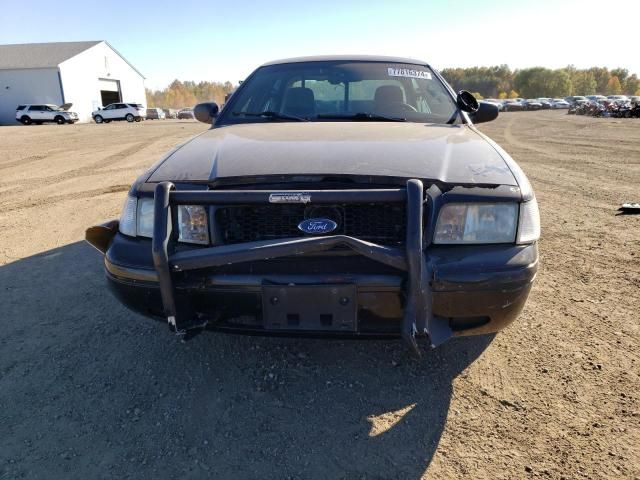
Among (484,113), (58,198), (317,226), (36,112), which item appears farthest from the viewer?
(36,112)

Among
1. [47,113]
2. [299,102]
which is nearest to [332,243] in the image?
[299,102]

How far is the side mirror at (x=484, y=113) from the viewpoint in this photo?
3465 mm

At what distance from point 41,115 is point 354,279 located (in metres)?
40.1

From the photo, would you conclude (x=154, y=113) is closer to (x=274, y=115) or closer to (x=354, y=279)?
(x=274, y=115)

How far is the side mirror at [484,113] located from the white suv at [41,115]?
3835cm

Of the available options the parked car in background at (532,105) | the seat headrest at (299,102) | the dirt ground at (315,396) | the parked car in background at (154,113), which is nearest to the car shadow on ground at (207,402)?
the dirt ground at (315,396)

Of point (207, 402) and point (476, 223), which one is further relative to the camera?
point (207, 402)

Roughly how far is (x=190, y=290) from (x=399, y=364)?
1.23m

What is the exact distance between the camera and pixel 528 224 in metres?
2.01

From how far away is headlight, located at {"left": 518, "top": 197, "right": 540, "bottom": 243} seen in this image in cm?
199

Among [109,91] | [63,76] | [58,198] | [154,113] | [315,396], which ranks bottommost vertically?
[315,396]

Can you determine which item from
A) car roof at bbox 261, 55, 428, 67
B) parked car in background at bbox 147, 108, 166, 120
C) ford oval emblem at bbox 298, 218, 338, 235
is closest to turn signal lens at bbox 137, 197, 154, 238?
ford oval emblem at bbox 298, 218, 338, 235

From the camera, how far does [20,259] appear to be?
161 inches

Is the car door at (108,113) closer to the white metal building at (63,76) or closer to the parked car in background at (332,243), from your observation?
the white metal building at (63,76)
